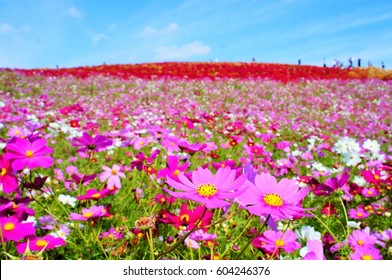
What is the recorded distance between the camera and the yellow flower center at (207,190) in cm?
73

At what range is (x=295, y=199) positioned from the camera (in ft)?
2.55

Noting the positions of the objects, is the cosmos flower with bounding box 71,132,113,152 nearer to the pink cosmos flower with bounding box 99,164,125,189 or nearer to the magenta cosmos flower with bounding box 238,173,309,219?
the pink cosmos flower with bounding box 99,164,125,189

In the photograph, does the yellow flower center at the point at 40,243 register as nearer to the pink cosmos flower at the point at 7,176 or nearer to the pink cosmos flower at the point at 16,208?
the pink cosmos flower at the point at 16,208

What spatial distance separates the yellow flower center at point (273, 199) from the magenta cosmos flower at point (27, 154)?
1.92 ft

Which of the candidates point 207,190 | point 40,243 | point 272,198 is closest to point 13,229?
point 40,243

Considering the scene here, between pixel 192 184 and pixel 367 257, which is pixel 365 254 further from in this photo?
pixel 192 184

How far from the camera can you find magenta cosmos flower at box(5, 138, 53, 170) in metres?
0.94

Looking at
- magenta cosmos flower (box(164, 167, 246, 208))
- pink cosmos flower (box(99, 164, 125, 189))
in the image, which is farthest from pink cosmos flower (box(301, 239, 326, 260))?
pink cosmos flower (box(99, 164, 125, 189))

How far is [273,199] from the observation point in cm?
75

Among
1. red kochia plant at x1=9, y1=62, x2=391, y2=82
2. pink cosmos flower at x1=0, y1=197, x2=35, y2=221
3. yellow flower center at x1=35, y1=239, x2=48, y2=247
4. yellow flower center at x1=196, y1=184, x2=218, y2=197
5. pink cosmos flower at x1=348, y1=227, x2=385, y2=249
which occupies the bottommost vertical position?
pink cosmos flower at x1=348, y1=227, x2=385, y2=249

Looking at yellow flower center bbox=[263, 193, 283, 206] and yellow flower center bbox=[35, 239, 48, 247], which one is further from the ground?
yellow flower center bbox=[263, 193, 283, 206]

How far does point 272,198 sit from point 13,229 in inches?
30.7

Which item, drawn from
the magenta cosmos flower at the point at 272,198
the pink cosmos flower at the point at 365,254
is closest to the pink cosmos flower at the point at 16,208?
the magenta cosmos flower at the point at 272,198
